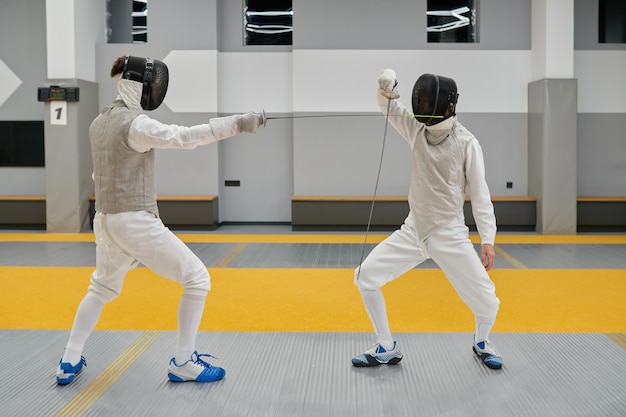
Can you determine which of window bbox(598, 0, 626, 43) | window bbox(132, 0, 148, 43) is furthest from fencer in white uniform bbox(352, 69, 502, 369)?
window bbox(598, 0, 626, 43)

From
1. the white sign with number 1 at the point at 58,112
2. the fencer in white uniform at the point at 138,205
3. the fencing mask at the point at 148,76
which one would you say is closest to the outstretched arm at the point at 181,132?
the fencer in white uniform at the point at 138,205

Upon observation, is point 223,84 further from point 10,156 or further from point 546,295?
point 546,295

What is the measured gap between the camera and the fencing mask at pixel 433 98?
2.73 meters

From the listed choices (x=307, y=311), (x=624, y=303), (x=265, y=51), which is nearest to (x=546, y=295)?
(x=624, y=303)

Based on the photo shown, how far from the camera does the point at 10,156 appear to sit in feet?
27.7

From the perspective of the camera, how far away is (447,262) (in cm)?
276

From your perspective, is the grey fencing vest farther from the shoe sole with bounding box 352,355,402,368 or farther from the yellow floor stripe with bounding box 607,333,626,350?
the yellow floor stripe with bounding box 607,333,626,350

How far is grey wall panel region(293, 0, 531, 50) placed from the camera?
8.04m

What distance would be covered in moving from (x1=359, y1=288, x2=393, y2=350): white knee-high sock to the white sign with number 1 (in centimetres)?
610

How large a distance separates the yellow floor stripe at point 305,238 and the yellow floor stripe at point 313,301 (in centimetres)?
176

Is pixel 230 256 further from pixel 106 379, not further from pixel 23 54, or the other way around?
pixel 23 54

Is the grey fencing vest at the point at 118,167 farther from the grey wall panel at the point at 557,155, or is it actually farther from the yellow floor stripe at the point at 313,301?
the grey wall panel at the point at 557,155

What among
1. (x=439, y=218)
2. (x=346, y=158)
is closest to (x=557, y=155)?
(x=346, y=158)

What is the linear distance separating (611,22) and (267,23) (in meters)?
4.88
